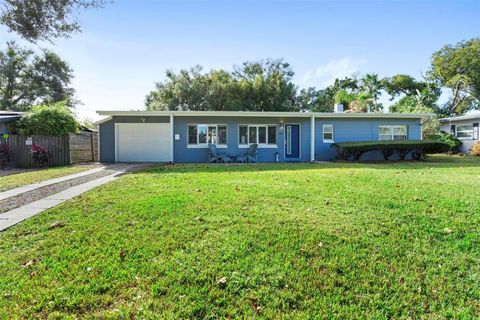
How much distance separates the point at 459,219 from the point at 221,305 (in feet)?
12.2

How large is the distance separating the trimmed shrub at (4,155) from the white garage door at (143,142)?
456 cm

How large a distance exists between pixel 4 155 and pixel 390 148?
17.8 meters

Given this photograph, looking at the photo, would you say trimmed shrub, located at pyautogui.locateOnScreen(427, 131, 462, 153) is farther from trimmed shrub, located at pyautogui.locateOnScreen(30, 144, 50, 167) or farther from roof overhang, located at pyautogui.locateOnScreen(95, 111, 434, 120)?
trimmed shrub, located at pyautogui.locateOnScreen(30, 144, 50, 167)

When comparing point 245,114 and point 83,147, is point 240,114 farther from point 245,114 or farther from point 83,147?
point 83,147

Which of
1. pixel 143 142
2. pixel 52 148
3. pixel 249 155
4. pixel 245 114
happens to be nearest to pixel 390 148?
pixel 249 155

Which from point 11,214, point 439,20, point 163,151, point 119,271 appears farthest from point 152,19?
point 439,20

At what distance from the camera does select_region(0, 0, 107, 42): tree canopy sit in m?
5.50

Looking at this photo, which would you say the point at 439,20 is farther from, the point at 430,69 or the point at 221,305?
the point at 430,69

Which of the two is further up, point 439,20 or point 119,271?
point 439,20

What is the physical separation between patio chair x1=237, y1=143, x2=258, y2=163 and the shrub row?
4.34 metres

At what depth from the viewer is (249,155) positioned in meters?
15.4

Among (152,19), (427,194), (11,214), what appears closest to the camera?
(11,214)

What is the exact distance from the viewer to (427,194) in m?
5.49

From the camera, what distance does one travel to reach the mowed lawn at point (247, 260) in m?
2.40
